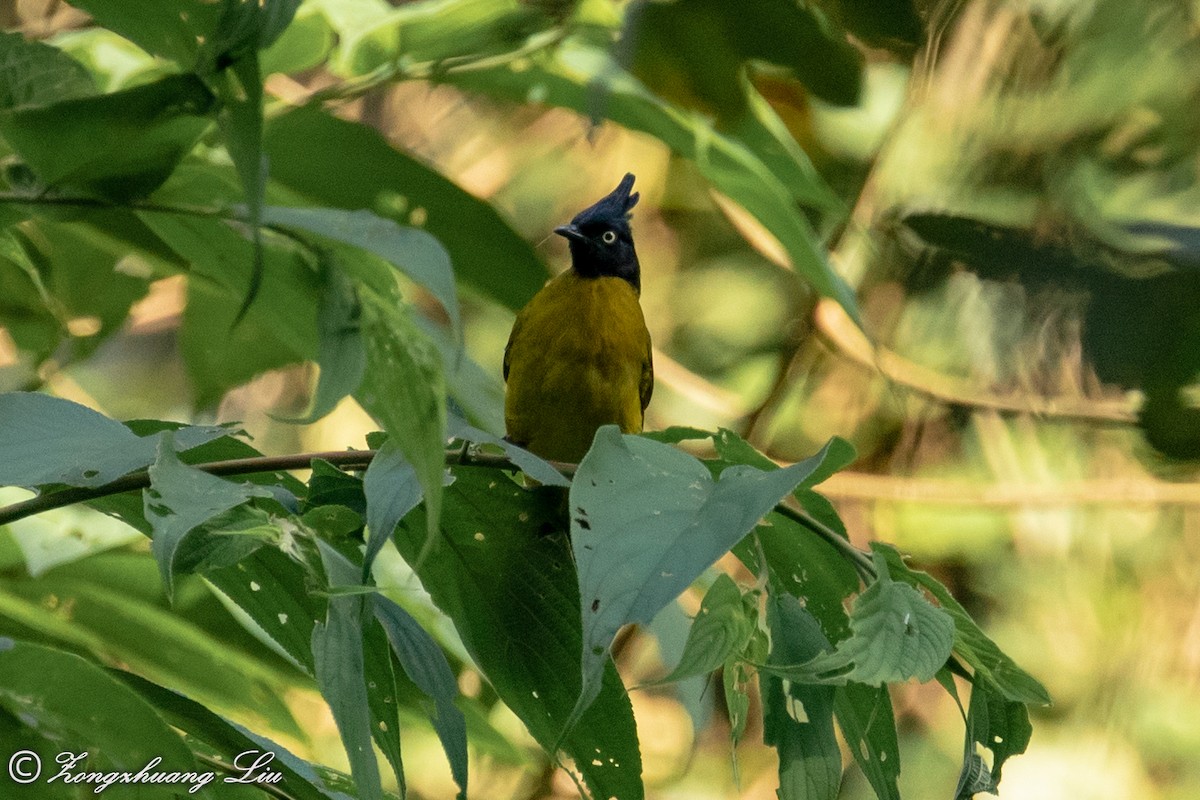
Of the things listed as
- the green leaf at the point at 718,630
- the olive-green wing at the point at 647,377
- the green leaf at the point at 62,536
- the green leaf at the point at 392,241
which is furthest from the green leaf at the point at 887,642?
the olive-green wing at the point at 647,377

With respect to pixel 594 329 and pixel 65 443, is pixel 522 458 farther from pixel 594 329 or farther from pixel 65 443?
pixel 594 329

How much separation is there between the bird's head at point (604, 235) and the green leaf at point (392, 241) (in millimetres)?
2076

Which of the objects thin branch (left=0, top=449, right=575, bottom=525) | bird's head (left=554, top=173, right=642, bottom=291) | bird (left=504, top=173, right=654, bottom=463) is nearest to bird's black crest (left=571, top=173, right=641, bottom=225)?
bird's head (left=554, top=173, right=642, bottom=291)

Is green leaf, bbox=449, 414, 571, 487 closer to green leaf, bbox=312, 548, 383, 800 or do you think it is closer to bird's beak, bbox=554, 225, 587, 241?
green leaf, bbox=312, 548, 383, 800

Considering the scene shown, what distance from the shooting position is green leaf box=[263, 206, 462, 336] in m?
0.69

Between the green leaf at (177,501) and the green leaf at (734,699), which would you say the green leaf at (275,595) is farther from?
the green leaf at (734,699)

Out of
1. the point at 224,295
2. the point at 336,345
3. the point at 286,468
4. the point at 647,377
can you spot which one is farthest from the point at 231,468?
the point at 647,377

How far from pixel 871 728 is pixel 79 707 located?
1.98ft

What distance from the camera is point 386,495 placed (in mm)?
839

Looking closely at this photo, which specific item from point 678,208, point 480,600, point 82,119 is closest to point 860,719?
point 480,600

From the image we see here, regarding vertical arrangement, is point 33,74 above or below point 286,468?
above

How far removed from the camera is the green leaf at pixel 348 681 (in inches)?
30.5

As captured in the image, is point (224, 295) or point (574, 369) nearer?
point (224, 295)

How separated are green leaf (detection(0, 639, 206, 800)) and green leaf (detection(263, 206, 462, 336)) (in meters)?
0.30
